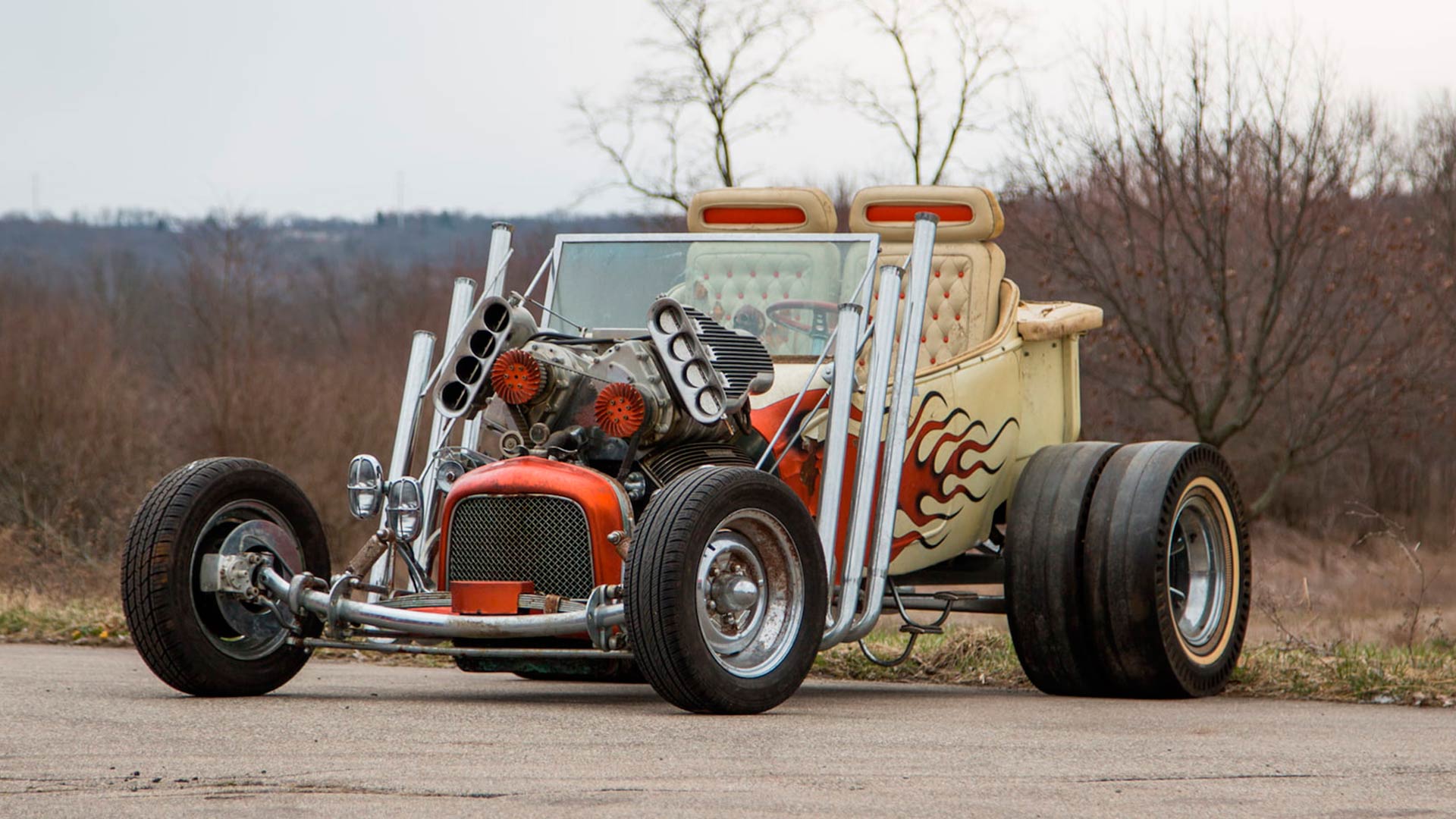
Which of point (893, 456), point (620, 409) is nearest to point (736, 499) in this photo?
point (620, 409)

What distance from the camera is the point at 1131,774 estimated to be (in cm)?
520

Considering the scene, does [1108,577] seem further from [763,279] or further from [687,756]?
[687,756]

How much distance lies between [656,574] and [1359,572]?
51.6 feet

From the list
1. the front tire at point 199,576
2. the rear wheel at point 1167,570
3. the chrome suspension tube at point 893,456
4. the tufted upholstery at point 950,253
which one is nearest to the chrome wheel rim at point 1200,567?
the rear wheel at point 1167,570

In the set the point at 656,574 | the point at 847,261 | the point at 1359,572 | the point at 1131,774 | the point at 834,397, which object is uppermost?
the point at 847,261

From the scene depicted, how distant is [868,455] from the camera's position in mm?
7820

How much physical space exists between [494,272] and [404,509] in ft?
5.08

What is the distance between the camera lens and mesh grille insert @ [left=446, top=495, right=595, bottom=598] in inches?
283

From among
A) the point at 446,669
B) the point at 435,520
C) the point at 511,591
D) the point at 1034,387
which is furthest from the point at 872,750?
Answer: the point at 446,669

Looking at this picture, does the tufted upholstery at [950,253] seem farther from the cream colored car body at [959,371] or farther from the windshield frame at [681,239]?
the windshield frame at [681,239]

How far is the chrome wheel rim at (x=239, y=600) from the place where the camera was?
745 cm

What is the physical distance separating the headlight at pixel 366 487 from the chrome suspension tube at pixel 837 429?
184cm

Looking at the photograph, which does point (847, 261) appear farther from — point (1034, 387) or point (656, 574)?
point (656, 574)

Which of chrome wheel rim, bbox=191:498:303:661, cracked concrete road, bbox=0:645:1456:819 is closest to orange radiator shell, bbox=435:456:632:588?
cracked concrete road, bbox=0:645:1456:819
